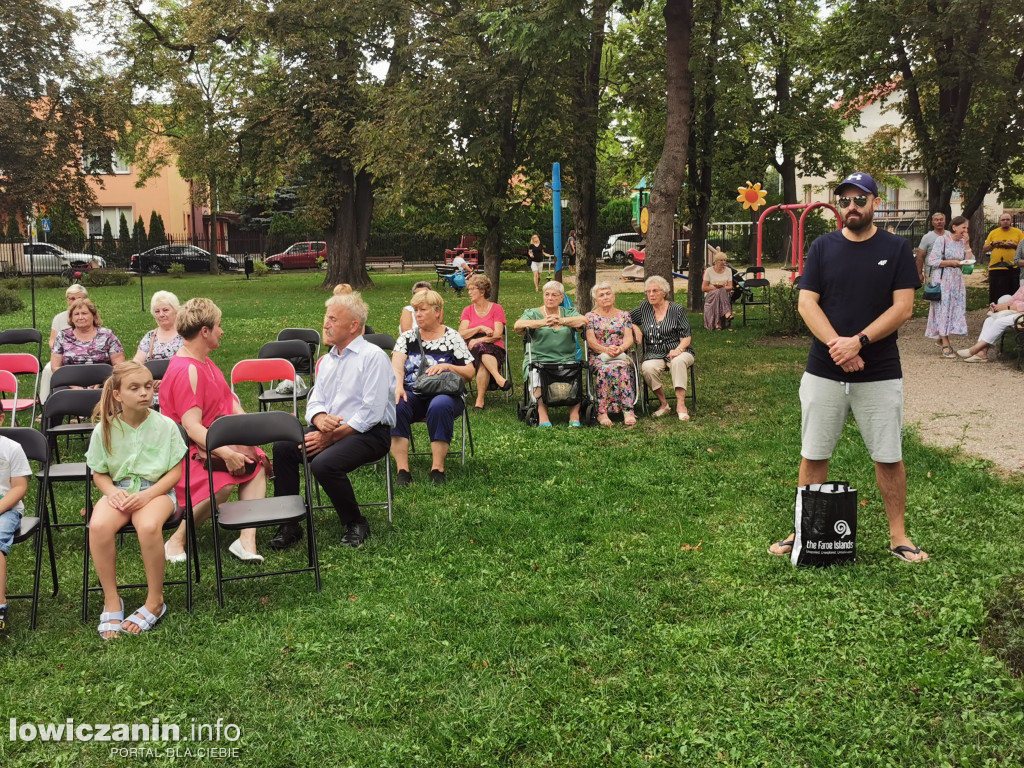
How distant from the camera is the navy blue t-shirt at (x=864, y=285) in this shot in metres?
4.91

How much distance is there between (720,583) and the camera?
4.95 meters

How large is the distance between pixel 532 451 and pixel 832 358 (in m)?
3.46

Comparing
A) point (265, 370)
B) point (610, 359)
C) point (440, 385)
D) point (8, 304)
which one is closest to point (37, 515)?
point (440, 385)

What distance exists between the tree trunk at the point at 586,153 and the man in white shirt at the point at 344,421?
815 cm

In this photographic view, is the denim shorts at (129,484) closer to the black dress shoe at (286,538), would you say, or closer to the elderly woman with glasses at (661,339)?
the black dress shoe at (286,538)

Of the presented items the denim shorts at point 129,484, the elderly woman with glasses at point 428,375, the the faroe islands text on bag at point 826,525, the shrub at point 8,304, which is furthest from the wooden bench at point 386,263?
the the faroe islands text on bag at point 826,525

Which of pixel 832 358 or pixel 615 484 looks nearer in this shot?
pixel 832 358

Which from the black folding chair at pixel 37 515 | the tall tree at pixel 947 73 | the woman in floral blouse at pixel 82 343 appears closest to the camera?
the black folding chair at pixel 37 515

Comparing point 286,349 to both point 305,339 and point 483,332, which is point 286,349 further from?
point 483,332

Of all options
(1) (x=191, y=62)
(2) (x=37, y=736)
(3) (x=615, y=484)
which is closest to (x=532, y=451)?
(3) (x=615, y=484)

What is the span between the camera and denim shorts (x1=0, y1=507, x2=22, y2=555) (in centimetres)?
461

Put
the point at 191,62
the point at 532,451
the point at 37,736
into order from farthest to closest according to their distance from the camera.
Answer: the point at 191,62, the point at 532,451, the point at 37,736

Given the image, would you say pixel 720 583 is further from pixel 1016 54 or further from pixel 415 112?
pixel 1016 54

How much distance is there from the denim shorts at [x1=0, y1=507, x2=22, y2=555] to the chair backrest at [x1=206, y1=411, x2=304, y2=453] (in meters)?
0.98
